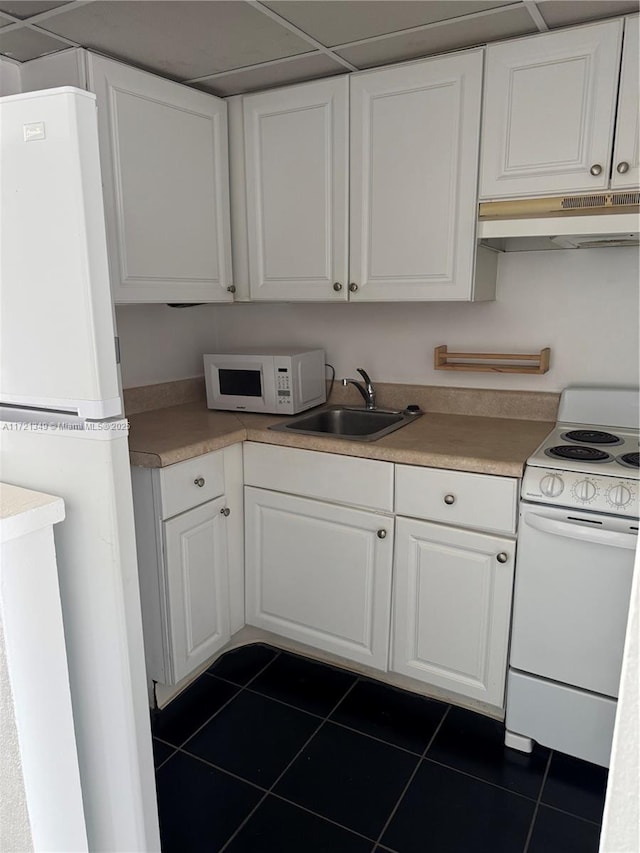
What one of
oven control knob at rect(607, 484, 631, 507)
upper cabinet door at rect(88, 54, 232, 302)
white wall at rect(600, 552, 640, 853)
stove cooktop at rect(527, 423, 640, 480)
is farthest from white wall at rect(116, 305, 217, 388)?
white wall at rect(600, 552, 640, 853)

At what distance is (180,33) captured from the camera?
5.77 feet

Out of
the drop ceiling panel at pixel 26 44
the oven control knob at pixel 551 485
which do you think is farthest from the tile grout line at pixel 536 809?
the drop ceiling panel at pixel 26 44

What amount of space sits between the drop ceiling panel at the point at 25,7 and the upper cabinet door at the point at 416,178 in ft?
3.14

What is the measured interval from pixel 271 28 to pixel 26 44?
75 cm

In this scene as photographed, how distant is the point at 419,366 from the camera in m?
2.51

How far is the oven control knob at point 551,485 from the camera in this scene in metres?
1.69

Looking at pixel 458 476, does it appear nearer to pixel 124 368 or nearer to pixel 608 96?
pixel 608 96

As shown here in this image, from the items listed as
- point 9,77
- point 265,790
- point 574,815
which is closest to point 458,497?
point 574,815

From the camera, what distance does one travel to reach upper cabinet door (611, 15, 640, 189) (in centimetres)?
168

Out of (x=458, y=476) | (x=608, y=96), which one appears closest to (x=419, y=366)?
(x=458, y=476)

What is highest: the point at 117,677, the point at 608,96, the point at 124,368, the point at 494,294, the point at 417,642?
the point at 608,96

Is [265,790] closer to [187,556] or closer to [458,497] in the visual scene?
[187,556]

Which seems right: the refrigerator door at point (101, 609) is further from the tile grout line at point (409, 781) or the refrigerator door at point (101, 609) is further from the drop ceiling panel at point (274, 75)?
the drop ceiling panel at point (274, 75)

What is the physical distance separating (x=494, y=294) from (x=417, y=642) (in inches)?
50.8
